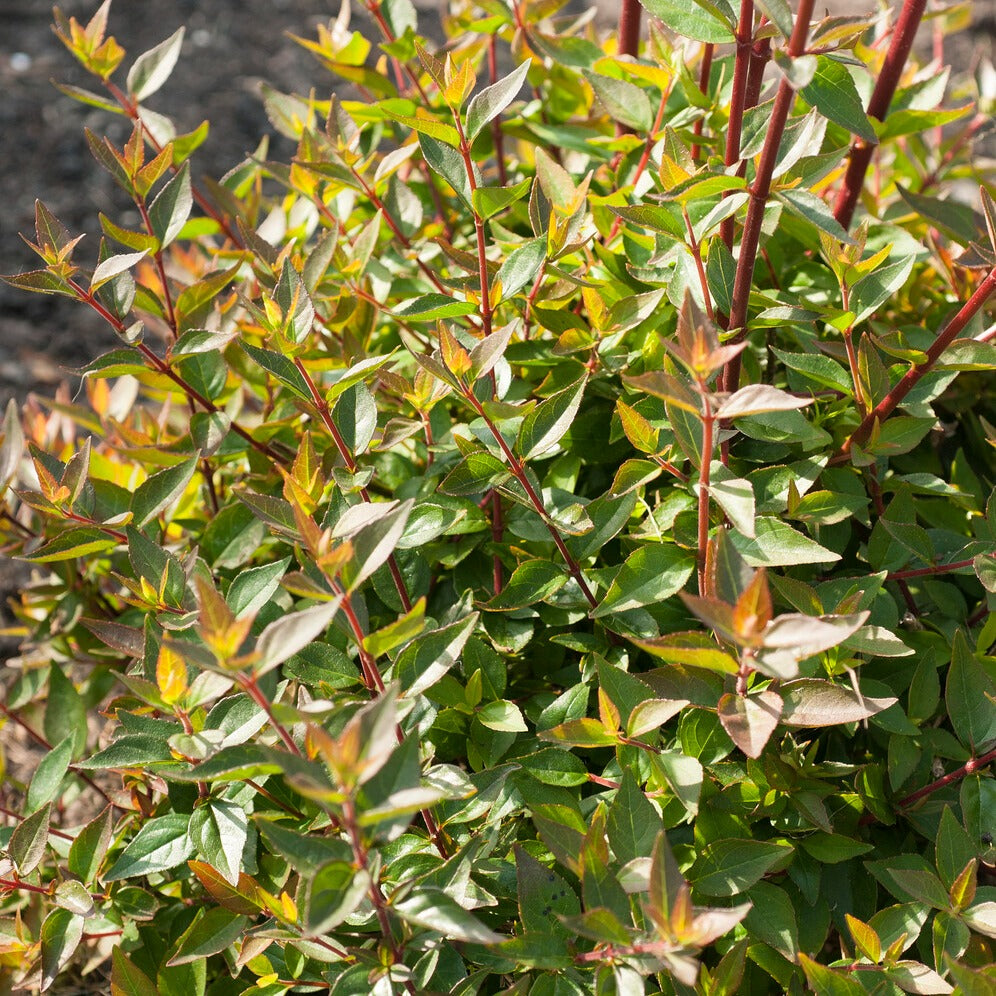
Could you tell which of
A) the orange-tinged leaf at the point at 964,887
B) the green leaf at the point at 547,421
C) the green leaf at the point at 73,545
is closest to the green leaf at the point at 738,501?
the green leaf at the point at 547,421

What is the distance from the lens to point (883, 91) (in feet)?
4.68

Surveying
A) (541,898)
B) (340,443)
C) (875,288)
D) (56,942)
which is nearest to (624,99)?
(875,288)

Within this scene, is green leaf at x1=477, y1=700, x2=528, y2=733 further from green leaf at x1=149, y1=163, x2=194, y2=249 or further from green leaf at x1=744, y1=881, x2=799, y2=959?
green leaf at x1=149, y1=163, x2=194, y2=249

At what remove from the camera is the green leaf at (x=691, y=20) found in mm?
1026

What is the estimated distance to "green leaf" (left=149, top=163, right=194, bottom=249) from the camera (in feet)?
4.64

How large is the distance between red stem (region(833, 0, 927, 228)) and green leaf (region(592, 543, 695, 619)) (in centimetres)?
64

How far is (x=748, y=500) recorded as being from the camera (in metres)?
1.00

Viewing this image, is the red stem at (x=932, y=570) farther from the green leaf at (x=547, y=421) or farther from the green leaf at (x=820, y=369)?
the green leaf at (x=547, y=421)

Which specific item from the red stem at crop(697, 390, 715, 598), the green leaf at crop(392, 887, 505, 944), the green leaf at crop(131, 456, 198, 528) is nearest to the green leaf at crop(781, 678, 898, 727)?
the red stem at crop(697, 390, 715, 598)

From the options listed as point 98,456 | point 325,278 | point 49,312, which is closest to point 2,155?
point 49,312

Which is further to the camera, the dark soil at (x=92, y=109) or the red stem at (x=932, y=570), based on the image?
the dark soil at (x=92, y=109)

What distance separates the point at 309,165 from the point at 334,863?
2.97 feet

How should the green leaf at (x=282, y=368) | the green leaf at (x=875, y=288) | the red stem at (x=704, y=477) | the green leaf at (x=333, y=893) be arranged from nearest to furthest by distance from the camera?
the green leaf at (x=333, y=893), the red stem at (x=704, y=477), the green leaf at (x=282, y=368), the green leaf at (x=875, y=288)

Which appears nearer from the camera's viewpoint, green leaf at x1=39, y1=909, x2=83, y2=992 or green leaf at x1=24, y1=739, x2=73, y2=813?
green leaf at x1=39, y1=909, x2=83, y2=992
